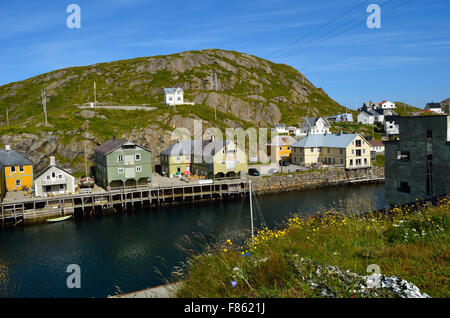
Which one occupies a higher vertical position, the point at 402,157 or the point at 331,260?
the point at 402,157

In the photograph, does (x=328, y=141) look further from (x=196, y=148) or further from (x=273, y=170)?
(x=196, y=148)

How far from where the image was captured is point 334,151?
7725cm

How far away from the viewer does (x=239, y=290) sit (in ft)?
23.2

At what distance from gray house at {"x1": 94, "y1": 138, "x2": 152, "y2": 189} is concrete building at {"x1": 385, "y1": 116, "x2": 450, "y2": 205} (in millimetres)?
42631

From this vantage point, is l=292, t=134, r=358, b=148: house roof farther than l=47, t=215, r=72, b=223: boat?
Yes

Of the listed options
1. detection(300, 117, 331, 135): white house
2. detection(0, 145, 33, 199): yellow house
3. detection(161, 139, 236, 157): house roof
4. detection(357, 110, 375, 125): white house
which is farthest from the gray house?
detection(357, 110, 375, 125): white house

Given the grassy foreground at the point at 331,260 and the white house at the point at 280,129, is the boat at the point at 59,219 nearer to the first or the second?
the grassy foreground at the point at 331,260

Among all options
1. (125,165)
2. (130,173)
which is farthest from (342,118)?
(125,165)

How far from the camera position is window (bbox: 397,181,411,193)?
26656mm

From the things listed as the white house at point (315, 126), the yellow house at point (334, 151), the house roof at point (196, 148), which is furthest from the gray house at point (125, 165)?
the white house at point (315, 126)

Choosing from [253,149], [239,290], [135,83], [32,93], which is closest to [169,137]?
[253,149]

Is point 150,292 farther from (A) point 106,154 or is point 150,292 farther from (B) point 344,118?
(B) point 344,118

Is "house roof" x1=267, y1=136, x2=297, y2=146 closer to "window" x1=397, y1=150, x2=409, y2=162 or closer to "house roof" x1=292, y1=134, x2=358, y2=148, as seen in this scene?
"house roof" x1=292, y1=134, x2=358, y2=148

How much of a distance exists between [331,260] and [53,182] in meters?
53.0
